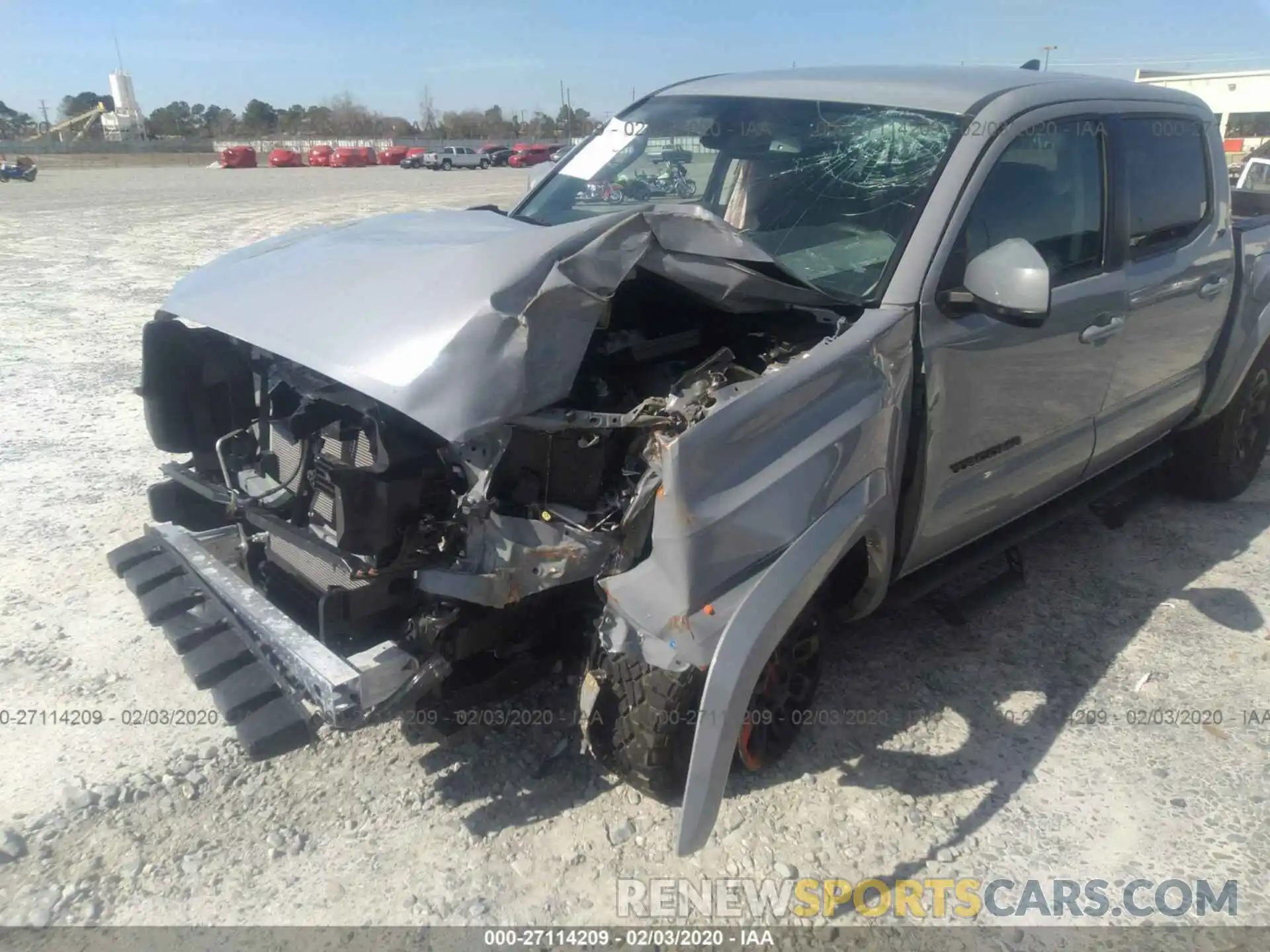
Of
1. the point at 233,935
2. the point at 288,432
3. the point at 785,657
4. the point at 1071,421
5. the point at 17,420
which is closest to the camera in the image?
the point at 233,935

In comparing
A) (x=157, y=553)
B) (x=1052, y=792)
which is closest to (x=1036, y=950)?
(x=1052, y=792)

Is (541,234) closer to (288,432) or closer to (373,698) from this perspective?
(288,432)

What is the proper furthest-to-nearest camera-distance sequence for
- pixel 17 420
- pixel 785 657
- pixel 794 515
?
1. pixel 17 420
2. pixel 785 657
3. pixel 794 515

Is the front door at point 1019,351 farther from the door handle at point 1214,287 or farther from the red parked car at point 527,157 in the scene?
the red parked car at point 527,157

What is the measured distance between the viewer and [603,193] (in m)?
3.88

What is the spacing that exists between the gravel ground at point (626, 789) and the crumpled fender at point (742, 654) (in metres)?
0.46

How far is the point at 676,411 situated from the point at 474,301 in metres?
0.58

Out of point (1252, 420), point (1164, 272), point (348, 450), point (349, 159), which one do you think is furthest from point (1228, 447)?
Answer: point (349, 159)

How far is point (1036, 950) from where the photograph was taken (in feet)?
7.61

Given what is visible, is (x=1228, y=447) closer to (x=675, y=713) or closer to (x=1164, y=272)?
(x=1164, y=272)

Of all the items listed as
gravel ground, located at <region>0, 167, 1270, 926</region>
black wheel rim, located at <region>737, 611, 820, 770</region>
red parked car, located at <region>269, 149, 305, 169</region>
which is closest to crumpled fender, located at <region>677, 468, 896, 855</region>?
black wheel rim, located at <region>737, 611, 820, 770</region>

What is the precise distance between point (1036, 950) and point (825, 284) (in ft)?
6.28

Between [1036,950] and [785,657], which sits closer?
[1036,950]

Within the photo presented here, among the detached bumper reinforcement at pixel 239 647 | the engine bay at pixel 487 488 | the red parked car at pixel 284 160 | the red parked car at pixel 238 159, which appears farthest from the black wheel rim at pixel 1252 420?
the red parked car at pixel 284 160
